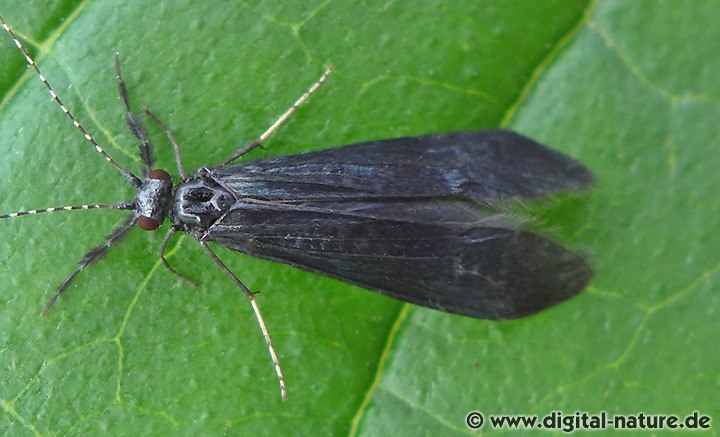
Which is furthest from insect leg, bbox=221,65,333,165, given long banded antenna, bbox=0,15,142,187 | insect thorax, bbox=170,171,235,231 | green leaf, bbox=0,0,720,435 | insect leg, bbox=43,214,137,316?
insect leg, bbox=43,214,137,316

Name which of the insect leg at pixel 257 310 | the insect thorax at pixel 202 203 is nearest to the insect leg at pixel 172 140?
the insect thorax at pixel 202 203

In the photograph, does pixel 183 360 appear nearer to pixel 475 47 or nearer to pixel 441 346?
pixel 441 346

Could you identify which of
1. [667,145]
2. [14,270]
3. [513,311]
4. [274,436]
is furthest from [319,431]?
[667,145]

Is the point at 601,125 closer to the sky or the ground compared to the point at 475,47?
closer to the ground

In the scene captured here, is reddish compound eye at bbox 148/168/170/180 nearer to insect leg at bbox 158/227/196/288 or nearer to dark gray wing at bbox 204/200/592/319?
insect leg at bbox 158/227/196/288

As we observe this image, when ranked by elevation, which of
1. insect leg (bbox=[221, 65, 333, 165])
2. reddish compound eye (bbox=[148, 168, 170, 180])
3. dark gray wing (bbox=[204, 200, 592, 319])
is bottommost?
dark gray wing (bbox=[204, 200, 592, 319])

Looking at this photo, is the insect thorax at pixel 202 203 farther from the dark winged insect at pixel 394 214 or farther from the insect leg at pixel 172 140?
the insect leg at pixel 172 140

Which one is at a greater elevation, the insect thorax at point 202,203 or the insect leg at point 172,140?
the insect leg at point 172,140
